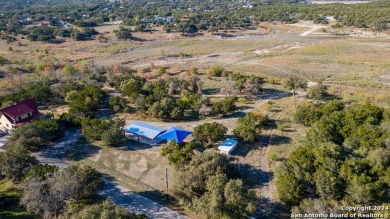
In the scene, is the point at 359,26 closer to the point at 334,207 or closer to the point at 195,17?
the point at 195,17

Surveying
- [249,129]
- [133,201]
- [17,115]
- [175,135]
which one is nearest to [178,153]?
[175,135]

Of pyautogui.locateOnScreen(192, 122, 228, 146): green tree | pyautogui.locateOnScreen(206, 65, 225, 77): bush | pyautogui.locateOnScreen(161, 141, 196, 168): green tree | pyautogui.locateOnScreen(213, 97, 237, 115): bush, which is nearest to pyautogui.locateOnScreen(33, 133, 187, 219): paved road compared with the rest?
pyautogui.locateOnScreen(161, 141, 196, 168): green tree

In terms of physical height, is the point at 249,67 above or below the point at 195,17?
below

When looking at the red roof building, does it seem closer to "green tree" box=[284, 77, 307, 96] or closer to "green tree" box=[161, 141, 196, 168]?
"green tree" box=[161, 141, 196, 168]

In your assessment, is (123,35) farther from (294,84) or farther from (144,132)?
(144,132)

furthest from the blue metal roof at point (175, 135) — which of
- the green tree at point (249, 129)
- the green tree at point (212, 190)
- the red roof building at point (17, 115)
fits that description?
the red roof building at point (17, 115)

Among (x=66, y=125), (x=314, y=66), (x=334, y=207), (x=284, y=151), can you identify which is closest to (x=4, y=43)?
(x=66, y=125)

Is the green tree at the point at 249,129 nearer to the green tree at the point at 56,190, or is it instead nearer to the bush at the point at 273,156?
the bush at the point at 273,156
